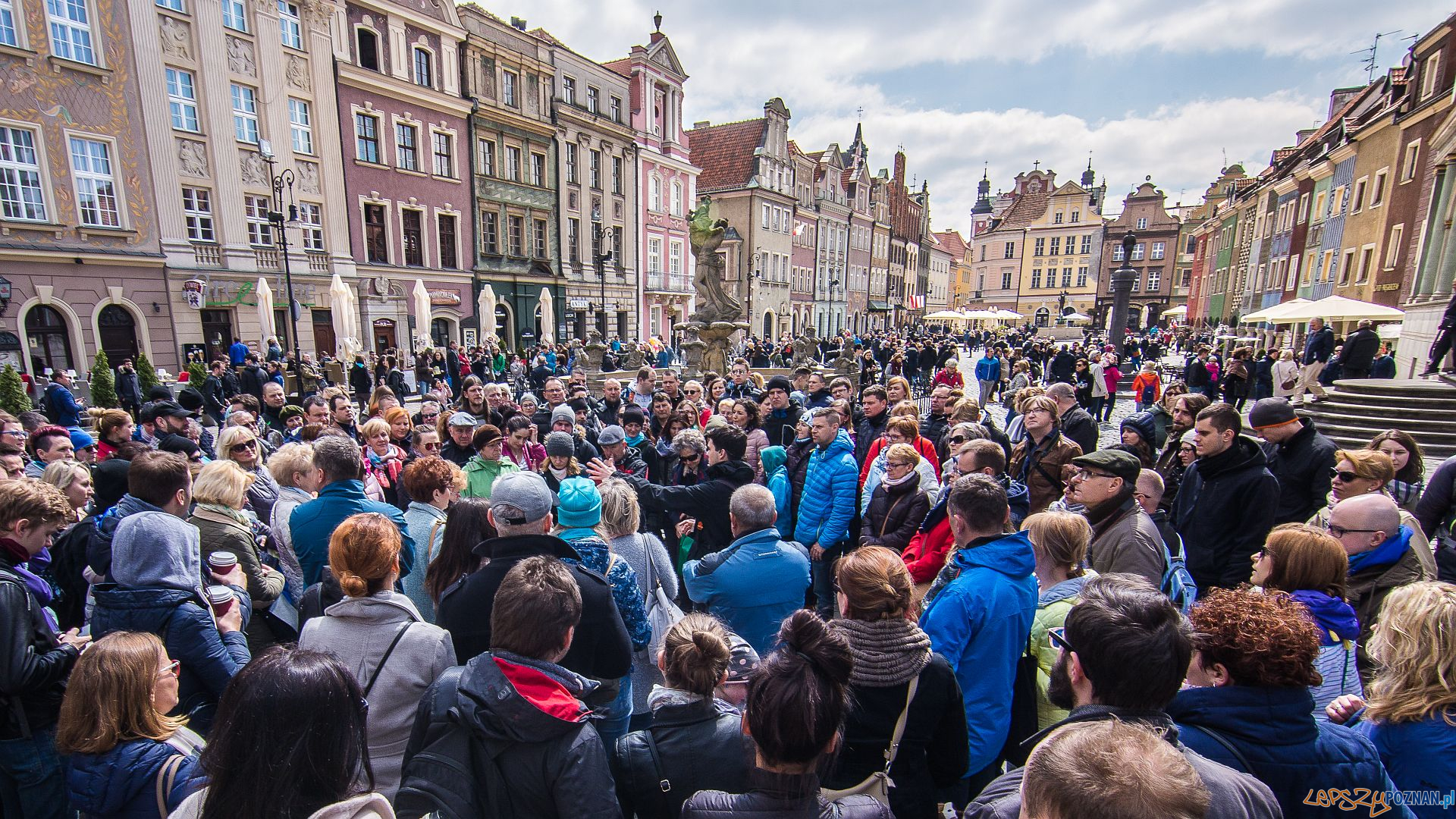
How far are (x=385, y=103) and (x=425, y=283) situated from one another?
6.63 metres

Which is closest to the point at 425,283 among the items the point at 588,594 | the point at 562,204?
the point at 562,204

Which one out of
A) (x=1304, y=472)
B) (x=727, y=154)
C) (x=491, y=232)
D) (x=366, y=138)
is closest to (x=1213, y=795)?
(x=1304, y=472)

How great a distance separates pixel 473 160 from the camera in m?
25.9

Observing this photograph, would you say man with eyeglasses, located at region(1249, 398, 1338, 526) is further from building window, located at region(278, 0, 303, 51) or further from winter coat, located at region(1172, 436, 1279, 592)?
building window, located at region(278, 0, 303, 51)

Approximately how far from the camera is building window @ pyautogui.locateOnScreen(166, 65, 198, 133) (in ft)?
57.3

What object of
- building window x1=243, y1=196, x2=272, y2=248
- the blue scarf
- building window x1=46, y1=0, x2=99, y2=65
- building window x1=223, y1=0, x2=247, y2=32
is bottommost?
the blue scarf

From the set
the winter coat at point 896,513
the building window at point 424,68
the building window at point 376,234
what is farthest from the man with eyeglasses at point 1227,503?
the building window at point 424,68

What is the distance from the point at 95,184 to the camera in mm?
16188

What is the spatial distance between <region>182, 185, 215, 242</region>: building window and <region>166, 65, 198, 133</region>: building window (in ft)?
5.71

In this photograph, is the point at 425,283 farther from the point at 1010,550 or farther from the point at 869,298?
the point at 869,298

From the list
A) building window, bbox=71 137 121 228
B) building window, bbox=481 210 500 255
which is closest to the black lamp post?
building window, bbox=71 137 121 228

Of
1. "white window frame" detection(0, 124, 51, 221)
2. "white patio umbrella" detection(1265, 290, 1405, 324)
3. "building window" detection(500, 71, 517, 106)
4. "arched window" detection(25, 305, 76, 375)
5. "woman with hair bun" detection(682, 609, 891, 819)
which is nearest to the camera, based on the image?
"woman with hair bun" detection(682, 609, 891, 819)

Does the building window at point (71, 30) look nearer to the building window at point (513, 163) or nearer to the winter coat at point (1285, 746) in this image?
the building window at point (513, 163)

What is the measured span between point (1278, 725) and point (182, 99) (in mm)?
25544
